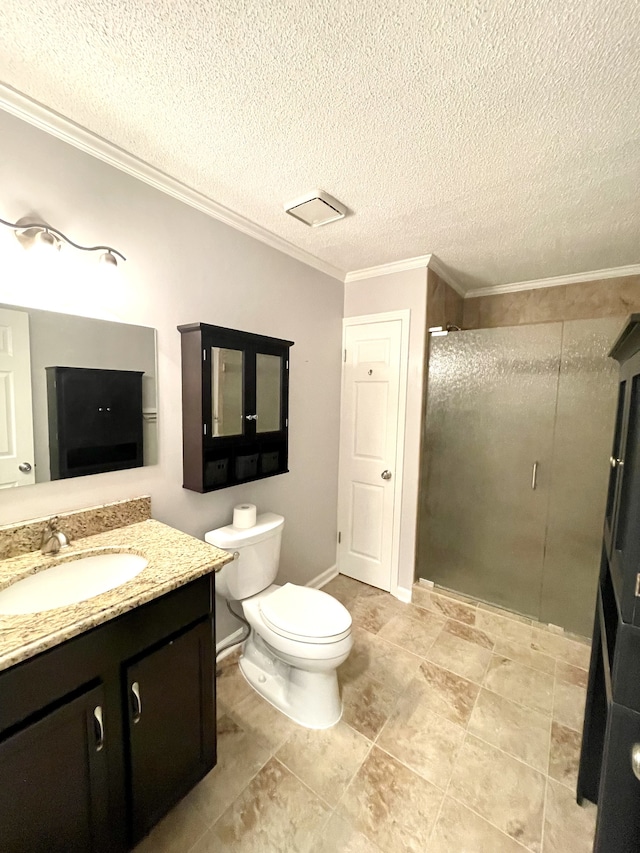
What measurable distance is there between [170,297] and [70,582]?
1180 millimetres

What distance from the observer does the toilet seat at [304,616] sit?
151 centimetres

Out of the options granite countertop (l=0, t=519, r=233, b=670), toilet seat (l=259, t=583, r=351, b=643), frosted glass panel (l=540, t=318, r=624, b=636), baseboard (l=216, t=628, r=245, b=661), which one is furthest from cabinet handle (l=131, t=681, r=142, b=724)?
frosted glass panel (l=540, t=318, r=624, b=636)

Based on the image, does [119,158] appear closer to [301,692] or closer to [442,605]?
[301,692]

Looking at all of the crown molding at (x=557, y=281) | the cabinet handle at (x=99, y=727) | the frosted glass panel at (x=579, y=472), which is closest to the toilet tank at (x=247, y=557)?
the cabinet handle at (x=99, y=727)

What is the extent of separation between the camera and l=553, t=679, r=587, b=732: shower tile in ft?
5.25

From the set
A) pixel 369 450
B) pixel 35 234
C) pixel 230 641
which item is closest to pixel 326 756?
pixel 230 641

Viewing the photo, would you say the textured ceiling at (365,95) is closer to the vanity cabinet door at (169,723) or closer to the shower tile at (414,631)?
the vanity cabinet door at (169,723)

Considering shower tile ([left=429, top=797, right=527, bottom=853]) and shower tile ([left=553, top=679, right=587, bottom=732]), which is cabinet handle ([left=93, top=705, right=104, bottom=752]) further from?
shower tile ([left=553, top=679, right=587, bottom=732])

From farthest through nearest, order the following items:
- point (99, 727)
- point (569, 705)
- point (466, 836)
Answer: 1. point (569, 705)
2. point (466, 836)
3. point (99, 727)

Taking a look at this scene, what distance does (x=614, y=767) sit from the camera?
2.82 ft

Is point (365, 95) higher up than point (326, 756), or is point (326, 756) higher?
point (365, 95)

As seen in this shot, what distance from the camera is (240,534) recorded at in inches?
68.1

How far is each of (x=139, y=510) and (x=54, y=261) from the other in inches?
38.7

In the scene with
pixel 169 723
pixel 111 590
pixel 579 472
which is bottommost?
pixel 169 723
